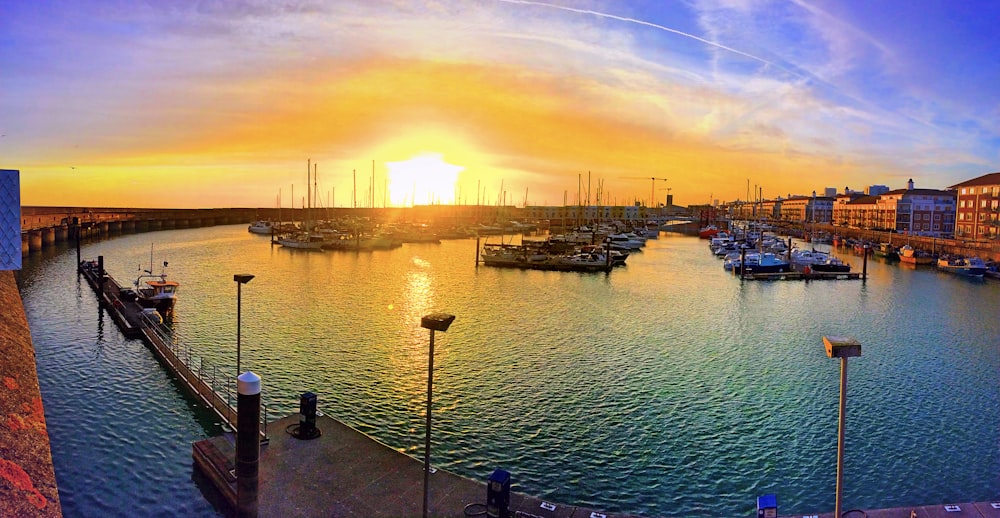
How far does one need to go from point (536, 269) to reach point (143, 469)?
42.3 metres

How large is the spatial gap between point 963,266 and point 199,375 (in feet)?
212

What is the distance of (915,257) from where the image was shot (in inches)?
2512

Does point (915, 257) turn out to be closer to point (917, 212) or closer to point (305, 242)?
point (917, 212)

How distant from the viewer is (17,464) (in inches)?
434

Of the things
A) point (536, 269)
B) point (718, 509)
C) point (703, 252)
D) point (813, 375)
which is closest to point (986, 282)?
point (703, 252)

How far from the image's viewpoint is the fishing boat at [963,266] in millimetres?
53594

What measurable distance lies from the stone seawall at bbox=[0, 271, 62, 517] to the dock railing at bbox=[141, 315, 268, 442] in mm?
3445

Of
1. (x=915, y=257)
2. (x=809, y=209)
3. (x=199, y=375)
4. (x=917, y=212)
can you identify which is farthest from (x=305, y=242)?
(x=809, y=209)

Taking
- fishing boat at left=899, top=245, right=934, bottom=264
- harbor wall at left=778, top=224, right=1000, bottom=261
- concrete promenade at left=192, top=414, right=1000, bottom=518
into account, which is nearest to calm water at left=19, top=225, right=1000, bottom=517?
concrete promenade at left=192, top=414, right=1000, bottom=518

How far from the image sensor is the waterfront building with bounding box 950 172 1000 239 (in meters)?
76.6

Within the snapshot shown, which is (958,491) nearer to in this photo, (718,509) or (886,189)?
(718,509)

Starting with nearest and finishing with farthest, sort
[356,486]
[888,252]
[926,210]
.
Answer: [356,486], [888,252], [926,210]

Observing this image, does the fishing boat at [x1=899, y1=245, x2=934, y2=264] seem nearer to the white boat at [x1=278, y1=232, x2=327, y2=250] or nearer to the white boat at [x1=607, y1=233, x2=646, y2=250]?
the white boat at [x1=607, y1=233, x2=646, y2=250]

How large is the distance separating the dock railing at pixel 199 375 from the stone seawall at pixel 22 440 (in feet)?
11.3
